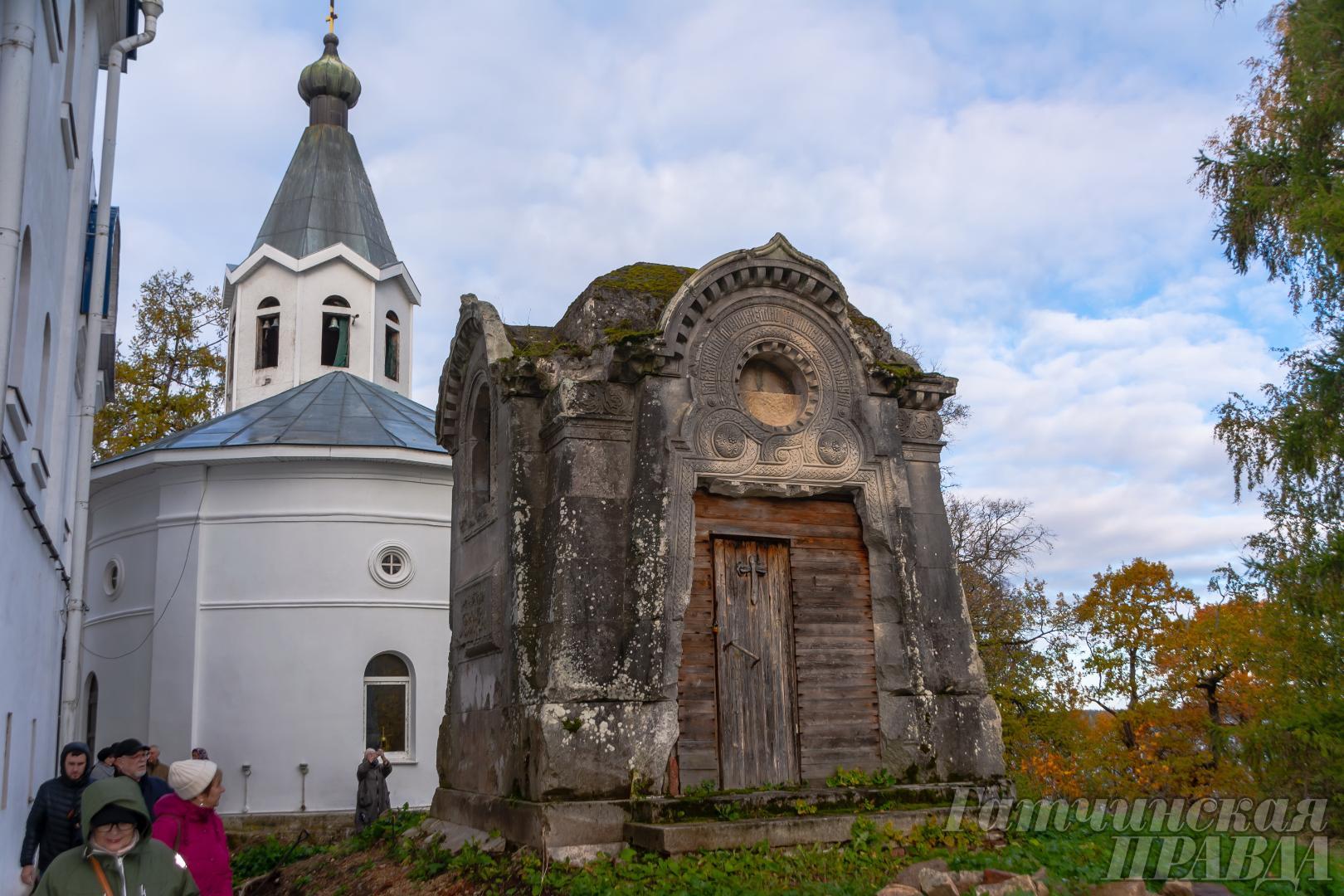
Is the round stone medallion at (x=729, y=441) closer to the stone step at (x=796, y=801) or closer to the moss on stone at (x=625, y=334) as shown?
the moss on stone at (x=625, y=334)

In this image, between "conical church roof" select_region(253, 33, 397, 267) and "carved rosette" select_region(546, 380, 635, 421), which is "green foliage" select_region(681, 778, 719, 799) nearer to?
"carved rosette" select_region(546, 380, 635, 421)

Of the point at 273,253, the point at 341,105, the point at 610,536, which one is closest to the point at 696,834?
the point at 610,536

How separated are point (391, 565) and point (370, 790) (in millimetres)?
4479

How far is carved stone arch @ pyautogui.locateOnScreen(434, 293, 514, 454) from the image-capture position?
9.41 metres

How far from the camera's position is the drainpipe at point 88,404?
1176 centimetres

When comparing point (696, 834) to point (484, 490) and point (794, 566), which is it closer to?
point (794, 566)

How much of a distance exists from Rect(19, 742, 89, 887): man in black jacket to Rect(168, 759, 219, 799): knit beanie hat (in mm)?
2193

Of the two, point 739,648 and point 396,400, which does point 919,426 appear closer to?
point 739,648

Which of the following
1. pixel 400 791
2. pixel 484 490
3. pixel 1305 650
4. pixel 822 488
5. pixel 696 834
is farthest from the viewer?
pixel 400 791

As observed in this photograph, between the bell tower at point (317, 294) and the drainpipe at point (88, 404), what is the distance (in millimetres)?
12837

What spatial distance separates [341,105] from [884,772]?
996 inches

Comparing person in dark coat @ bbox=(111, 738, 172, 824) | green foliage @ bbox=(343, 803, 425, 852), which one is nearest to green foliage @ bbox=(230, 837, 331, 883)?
green foliage @ bbox=(343, 803, 425, 852)

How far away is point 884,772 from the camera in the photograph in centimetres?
855

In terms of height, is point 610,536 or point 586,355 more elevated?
point 586,355
